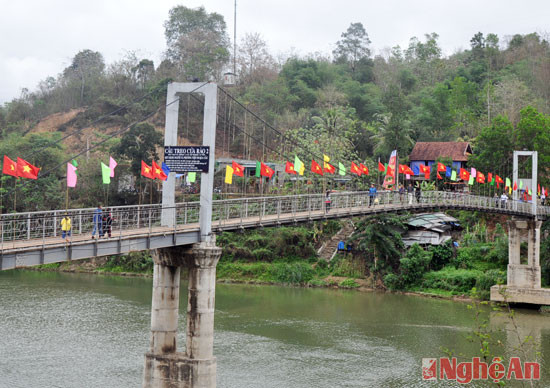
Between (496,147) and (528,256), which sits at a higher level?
(496,147)

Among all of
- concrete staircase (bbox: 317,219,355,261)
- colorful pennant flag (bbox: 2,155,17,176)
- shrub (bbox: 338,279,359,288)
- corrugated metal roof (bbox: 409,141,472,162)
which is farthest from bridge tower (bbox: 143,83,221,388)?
corrugated metal roof (bbox: 409,141,472,162)

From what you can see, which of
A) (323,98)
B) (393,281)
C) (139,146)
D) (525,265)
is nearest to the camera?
(525,265)

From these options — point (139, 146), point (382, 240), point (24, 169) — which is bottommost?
point (382, 240)

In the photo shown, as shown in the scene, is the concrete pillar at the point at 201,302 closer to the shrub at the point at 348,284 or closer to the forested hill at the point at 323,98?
the shrub at the point at 348,284

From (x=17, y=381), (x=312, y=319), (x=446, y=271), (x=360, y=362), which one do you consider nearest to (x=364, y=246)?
(x=446, y=271)

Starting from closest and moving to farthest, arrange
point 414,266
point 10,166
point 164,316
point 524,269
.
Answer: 1. point 10,166
2. point 164,316
3. point 524,269
4. point 414,266

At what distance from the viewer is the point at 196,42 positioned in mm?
85125

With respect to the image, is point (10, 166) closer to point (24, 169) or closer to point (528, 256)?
point (24, 169)

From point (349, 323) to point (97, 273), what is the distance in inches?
1044

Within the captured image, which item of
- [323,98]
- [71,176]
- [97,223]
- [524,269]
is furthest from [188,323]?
[323,98]

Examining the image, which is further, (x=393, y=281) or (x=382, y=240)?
(x=382, y=240)

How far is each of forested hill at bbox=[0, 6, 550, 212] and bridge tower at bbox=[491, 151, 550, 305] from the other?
6118 millimetres

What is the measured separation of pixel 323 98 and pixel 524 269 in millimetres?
35149


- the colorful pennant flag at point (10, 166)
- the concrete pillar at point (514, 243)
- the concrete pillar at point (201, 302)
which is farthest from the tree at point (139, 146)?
the colorful pennant flag at point (10, 166)
